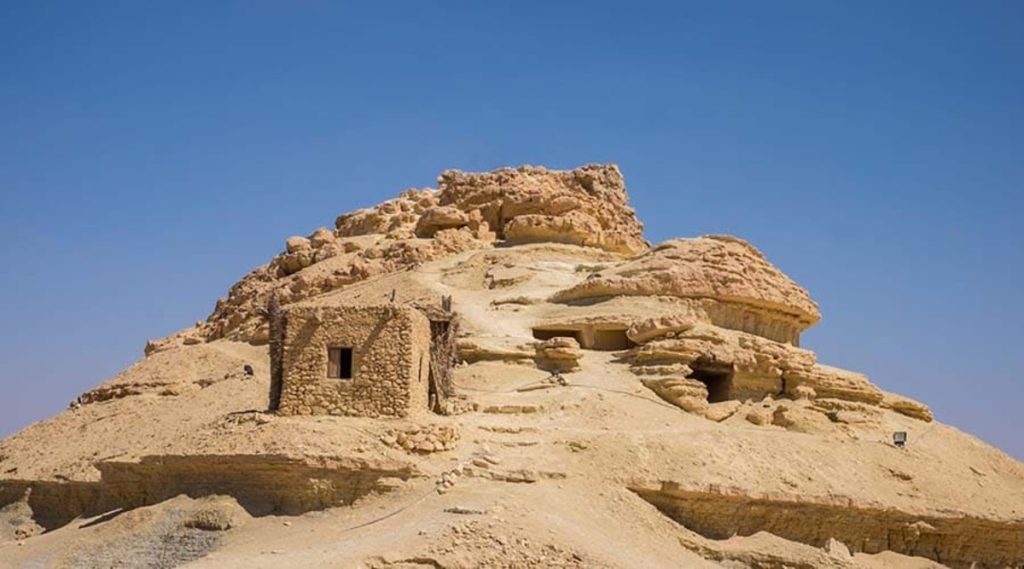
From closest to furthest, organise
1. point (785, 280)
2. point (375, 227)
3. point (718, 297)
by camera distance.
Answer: point (718, 297), point (785, 280), point (375, 227)

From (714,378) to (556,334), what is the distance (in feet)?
14.3

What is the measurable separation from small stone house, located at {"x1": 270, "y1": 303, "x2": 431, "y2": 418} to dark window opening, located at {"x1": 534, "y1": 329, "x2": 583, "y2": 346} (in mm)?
8935

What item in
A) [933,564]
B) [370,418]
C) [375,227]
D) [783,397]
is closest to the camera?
[370,418]

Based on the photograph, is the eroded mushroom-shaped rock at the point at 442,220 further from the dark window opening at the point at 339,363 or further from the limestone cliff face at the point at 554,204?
the dark window opening at the point at 339,363

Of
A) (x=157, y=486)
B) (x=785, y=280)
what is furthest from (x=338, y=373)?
(x=785, y=280)

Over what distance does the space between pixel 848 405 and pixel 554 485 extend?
10.9m

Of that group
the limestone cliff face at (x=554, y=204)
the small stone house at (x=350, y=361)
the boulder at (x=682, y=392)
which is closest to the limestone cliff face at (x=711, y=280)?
the boulder at (x=682, y=392)

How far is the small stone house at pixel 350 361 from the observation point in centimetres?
1977

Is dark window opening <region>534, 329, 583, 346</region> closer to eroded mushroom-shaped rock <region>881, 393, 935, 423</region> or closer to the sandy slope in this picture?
the sandy slope

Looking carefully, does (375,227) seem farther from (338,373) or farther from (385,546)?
(385,546)

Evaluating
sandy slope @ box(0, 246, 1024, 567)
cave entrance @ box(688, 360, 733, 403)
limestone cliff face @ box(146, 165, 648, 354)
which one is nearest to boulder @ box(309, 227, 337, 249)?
limestone cliff face @ box(146, 165, 648, 354)

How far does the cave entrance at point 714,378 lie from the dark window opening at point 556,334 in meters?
3.32

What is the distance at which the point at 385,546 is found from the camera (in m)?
15.4

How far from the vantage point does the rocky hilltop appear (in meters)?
17.7
